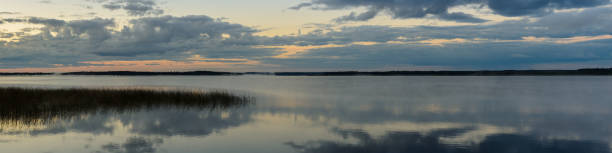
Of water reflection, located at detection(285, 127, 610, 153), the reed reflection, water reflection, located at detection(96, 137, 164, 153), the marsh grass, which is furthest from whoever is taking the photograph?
the marsh grass

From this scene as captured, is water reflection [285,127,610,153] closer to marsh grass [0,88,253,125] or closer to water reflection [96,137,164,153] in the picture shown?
water reflection [96,137,164,153]

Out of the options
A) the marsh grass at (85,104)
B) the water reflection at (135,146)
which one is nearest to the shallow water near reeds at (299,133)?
the water reflection at (135,146)

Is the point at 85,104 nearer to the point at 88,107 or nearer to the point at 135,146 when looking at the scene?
the point at 88,107

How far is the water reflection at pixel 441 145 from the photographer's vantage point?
11305 mm

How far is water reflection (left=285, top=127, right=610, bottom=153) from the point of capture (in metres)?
11.3

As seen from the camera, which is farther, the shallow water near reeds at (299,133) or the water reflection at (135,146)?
the shallow water near reeds at (299,133)

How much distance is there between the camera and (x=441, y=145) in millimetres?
11883

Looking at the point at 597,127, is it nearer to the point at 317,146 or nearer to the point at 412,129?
the point at 412,129

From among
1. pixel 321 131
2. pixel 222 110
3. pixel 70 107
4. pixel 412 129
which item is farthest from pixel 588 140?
pixel 70 107

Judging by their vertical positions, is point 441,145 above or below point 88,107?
below

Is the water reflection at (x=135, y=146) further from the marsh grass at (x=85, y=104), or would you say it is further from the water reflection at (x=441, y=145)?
the marsh grass at (x=85, y=104)

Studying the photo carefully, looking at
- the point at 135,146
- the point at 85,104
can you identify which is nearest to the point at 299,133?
the point at 135,146

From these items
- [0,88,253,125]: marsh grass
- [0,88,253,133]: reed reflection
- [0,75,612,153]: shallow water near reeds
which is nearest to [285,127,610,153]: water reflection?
[0,75,612,153]: shallow water near reeds

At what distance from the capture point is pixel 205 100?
2491 centimetres
